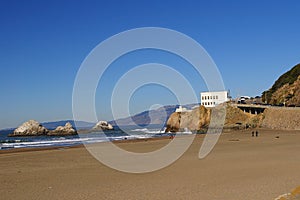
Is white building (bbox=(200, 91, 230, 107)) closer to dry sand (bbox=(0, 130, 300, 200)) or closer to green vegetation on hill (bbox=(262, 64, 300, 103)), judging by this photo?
green vegetation on hill (bbox=(262, 64, 300, 103))

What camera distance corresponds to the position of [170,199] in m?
8.64

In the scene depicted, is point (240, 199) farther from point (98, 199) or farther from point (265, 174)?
point (265, 174)

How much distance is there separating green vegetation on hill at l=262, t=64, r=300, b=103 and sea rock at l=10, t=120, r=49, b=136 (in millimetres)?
58177

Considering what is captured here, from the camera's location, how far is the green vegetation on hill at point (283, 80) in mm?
82525

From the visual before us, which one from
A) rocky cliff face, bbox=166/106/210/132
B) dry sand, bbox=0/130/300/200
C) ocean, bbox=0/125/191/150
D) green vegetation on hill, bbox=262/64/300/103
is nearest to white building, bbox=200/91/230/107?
green vegetation on hill, bbox=262/64/300/103

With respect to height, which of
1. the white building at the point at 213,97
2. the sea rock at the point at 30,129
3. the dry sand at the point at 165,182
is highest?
the white building at the point at 213,97

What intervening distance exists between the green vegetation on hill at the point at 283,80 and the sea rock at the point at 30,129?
5818 cm

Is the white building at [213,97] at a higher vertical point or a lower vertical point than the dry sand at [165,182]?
higher

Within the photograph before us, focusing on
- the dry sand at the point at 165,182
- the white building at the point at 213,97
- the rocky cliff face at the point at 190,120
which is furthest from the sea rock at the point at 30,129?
the dry sand at the point at 165,182

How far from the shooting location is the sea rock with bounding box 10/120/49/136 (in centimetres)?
9436

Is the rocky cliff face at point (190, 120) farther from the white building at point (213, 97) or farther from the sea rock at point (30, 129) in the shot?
the sea rock at point (30, 129)

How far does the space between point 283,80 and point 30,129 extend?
67.1m

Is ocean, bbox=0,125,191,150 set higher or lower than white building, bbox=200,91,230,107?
lower

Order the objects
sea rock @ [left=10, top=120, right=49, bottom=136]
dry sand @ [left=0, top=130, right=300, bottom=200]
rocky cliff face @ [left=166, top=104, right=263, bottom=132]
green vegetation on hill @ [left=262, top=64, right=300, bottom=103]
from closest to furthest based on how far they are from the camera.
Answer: dry sand @ [left=0, top=130, right=300, bottom=200] < rocky cliff face @ [left=166, top=104, right=263, bottom=132] < green vegetation on hill @ [left=262, top=64, right=300, bottom=103] < sea rock @ [left=10, top=120, right=49, bottom=136]
